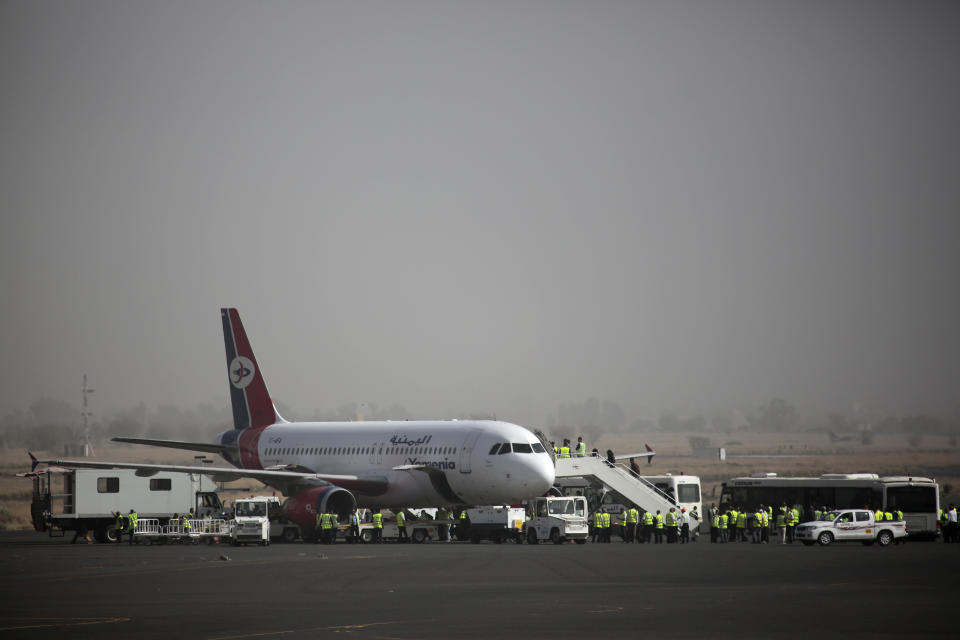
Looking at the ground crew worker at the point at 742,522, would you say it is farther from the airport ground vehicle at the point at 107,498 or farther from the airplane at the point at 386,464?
the airport ground vehicle at the point at 107,498

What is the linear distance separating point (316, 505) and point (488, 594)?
94.0ft

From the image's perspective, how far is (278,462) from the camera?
218ft

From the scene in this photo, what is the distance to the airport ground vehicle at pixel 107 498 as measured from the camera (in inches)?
2250

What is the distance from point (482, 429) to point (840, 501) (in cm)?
1607

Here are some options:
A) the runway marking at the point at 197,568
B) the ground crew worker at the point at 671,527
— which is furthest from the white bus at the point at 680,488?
the runway marking at the point at 197,568

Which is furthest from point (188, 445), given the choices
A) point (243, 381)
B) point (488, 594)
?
point (488, 594)

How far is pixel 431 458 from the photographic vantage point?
57594mm

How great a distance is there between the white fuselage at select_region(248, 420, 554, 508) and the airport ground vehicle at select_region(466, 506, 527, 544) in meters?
1.39

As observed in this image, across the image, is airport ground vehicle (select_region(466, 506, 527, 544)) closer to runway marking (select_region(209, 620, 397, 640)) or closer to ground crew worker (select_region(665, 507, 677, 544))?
ground crew worker (select_region(665, 507, 677, 544))

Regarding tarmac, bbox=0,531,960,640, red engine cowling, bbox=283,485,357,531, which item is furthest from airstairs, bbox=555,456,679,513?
tarmac, bbox=0,531,960,640

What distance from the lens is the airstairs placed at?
5819 centimetres

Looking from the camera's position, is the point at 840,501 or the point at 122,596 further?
the point at 840,501

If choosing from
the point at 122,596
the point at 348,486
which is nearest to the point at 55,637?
the point at 122,596

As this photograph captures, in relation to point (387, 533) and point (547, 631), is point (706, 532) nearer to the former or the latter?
point (387, 533)
